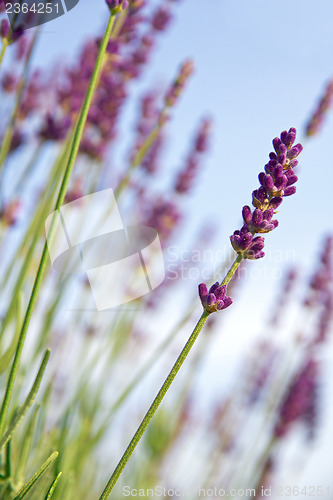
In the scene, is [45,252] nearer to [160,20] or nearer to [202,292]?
[202,292]

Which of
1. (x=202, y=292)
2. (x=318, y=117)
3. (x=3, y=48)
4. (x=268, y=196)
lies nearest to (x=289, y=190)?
(x=268, y=196)

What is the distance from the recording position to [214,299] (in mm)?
603

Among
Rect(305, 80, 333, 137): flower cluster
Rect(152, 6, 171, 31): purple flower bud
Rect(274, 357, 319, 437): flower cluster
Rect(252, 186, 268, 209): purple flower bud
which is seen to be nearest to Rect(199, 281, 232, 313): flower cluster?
Rect(252, 186, 268, 209): purple flower bud

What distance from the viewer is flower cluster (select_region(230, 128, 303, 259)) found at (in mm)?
637

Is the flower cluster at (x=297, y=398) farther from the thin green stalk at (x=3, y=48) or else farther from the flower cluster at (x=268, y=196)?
the thin green stalk at (x=3, y=48)

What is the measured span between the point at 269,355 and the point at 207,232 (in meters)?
0.82

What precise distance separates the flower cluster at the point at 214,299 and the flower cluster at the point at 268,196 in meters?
Result: 0.06

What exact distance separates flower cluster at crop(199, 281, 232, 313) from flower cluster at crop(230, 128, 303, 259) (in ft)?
0.18

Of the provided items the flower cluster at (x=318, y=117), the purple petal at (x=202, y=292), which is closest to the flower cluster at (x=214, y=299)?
the purple petal at (x=202, y=292)

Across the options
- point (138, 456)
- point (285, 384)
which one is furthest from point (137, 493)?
point (285, 384)

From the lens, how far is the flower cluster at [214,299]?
23.5 inches

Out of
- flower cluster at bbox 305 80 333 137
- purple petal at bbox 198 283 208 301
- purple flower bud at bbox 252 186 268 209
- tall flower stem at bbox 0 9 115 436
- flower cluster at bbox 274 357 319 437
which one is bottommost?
flower cluster at bbox 274 357 319 437

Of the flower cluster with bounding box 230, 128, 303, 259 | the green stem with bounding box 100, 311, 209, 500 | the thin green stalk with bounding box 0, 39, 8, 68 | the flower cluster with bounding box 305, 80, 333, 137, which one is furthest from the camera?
the flower cluster with bounding box 305, 80, 333, 137

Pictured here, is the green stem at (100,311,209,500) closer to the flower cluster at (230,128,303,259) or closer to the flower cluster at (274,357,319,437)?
the flower cluster at (230,128,303,259)
